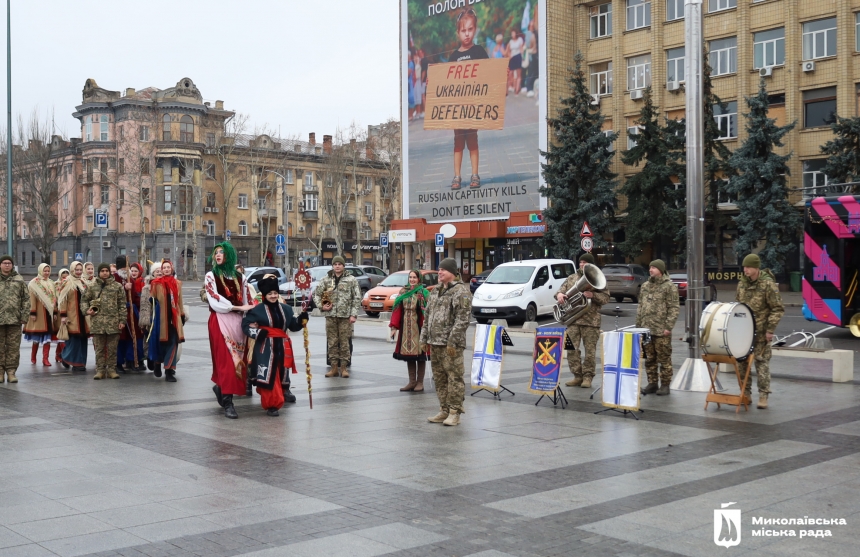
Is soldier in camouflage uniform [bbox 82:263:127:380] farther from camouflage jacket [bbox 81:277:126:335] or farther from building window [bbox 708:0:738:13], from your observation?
building window [bbox 708:0:738:13]

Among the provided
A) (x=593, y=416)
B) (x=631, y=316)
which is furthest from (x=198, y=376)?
(x=631, y=316)

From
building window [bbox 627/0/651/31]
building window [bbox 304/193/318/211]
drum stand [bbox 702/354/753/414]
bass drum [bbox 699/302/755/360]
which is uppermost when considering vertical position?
building window [bbox 627/0/651/31]

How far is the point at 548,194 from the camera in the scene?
45781 millimetres

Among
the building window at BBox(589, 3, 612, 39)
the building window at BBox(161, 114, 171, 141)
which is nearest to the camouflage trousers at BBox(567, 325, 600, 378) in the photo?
the building window at BBox(589, 3, 612, 39)

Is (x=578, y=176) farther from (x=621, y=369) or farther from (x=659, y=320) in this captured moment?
(x=621, y=369)

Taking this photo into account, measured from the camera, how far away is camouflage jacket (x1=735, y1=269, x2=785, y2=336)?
1095 centimetres

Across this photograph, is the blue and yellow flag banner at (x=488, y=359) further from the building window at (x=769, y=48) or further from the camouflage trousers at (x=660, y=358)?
the building window at (x=769, y=48)

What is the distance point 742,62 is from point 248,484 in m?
40.8

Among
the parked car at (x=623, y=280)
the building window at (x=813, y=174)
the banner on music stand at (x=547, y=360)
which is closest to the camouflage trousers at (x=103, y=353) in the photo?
the banner on music stand at (x=547, y=360)

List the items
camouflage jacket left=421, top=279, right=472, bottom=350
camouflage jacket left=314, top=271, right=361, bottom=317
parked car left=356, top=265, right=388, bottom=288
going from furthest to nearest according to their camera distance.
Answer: parked car left=356, top=265, right=388, bottom=288, camouflage jacket left=314, top=271, right=361, bottom=317, camouflage jacket left=421, top=279, right=472, bottom=350

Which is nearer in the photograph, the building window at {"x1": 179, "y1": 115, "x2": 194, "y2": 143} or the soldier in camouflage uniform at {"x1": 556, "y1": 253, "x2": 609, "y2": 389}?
the soldier in camouflage uniform at {"x1": 556, "y1": 253, "x2": 609, "y2": 389}

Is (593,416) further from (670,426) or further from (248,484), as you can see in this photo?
(248,484)

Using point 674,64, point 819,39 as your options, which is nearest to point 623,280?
point 819,39

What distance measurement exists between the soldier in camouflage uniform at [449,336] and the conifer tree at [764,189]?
31.3 metres
